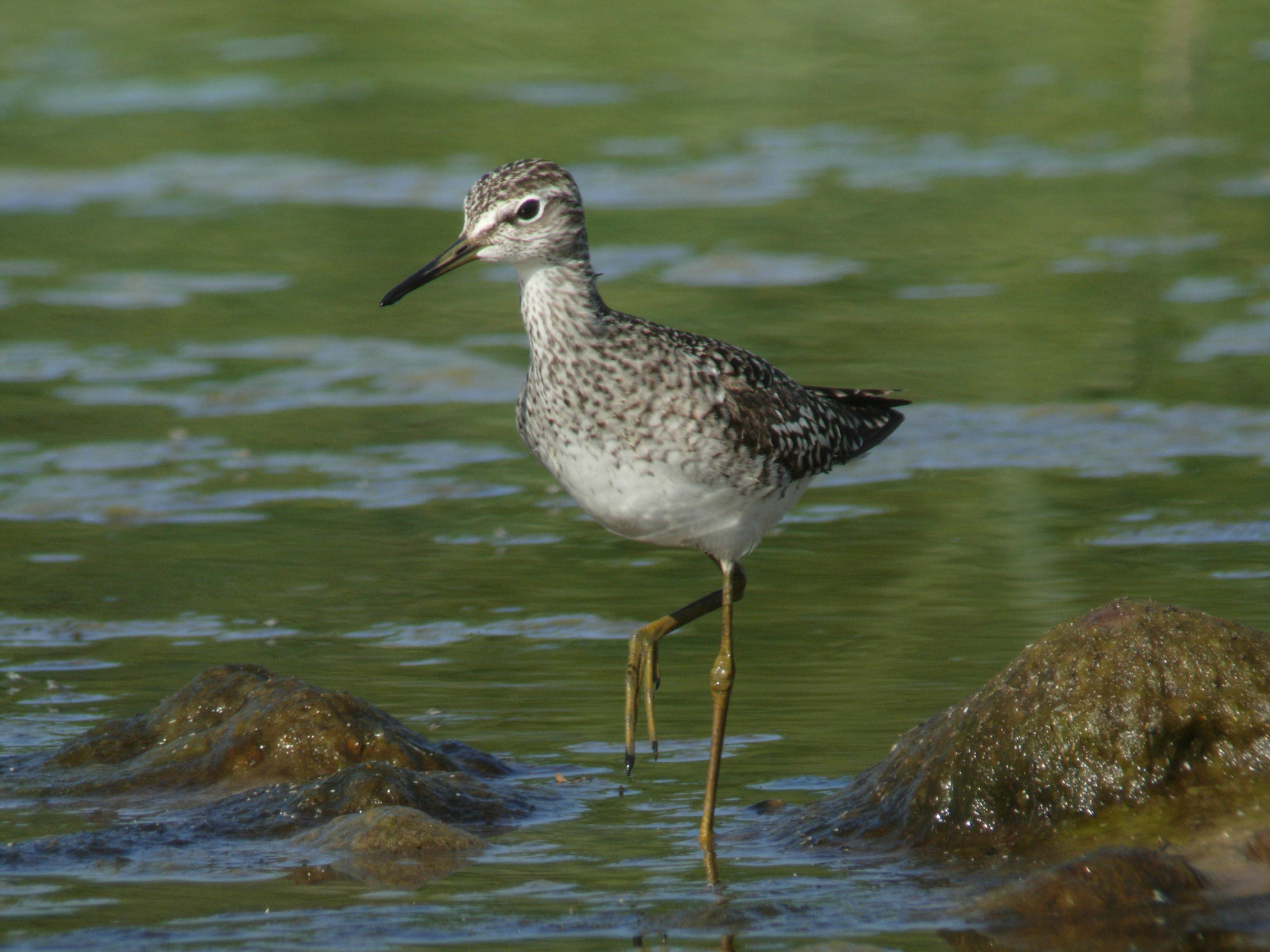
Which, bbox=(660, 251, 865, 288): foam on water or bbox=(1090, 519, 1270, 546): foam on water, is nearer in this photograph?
bbox=(1090, 519, 1270, 546): foam on water

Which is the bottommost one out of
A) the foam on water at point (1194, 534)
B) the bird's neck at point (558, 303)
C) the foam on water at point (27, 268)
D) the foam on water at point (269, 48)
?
the foam on water at point (1194, 534)

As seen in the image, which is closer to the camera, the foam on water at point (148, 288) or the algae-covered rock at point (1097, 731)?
the algae-covered rock at point (1097, 731)

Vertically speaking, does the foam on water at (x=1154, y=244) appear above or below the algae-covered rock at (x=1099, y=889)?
above

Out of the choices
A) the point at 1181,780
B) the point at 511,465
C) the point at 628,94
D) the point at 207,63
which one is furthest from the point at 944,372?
the point at 207,63

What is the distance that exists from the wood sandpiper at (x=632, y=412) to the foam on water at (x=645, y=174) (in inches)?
336

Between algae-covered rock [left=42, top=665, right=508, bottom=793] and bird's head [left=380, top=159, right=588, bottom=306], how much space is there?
1.41 metres

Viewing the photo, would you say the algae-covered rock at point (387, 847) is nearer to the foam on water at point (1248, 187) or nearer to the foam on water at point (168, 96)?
the foam on water at point (1248, 187)

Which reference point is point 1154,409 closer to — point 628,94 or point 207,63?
point 628,94

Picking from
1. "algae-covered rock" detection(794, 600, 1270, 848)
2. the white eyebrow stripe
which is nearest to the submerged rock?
"algae-covered rock" detection(794, 600, 1270, 848)

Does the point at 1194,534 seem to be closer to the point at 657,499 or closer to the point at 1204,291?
the point at 657,499

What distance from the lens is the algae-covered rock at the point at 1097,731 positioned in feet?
20.2

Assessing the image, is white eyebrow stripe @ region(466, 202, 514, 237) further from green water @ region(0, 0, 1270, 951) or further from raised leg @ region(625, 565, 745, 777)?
green water @ region(0, 0, 1270, 951)

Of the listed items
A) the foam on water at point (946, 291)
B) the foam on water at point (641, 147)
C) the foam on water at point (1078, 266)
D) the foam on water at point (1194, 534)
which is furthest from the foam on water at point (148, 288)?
the foam on water at point (1194, 534)

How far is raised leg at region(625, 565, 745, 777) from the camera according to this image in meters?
7.20
